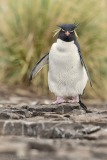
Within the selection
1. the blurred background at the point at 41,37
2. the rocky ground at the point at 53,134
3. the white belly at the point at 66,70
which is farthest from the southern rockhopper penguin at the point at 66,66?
the blurred background at the point at 41,37

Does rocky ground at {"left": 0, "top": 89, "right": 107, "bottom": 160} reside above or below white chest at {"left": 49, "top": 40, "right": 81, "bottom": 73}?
below

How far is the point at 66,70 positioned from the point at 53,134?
2193 mm

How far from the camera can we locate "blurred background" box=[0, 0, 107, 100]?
1034cm

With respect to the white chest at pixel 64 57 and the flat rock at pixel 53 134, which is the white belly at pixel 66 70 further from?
the flat rock at pixel 53 134

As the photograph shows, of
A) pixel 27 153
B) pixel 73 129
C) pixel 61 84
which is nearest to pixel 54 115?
pixel 73 129

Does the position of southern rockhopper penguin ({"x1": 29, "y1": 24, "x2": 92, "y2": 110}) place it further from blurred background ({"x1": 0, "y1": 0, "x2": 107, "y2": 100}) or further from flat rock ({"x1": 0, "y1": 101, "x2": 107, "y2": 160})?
blurred background ({"x1": 0, "y1": 0, "x2": 107, "y2": 100})

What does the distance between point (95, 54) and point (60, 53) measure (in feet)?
14.2

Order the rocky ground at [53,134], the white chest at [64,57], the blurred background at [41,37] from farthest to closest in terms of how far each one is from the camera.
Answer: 1. the blurred background at [41,37]
2. the white chest at [64,57]
3. the rocky ground at [53,134]

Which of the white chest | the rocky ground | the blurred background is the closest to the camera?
the rocky ground

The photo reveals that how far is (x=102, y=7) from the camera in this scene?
1123 cm

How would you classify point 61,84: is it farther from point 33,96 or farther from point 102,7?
point 102,7

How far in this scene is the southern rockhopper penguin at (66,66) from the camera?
628 cm

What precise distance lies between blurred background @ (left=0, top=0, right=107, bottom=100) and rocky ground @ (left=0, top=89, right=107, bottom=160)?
449 cm

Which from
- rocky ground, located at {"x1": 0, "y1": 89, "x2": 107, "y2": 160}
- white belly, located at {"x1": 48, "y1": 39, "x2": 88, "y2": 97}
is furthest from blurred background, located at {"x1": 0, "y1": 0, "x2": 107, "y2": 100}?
rocky ground, located at {"x1": 0, "y1": 89, "x2": 107, "y2": 160}
